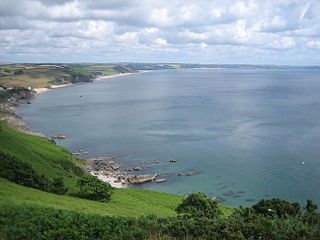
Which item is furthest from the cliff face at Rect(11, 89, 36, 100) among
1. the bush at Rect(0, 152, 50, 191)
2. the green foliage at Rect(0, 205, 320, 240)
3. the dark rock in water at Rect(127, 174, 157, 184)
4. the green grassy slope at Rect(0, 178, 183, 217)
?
the green foliage at Rect(0, 205, 320, 240)

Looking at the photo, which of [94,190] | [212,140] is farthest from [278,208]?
[212,140]

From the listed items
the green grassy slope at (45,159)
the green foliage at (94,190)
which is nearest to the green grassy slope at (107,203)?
the green foliage at (94,190)

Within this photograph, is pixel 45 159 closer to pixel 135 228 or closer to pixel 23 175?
pixel 23 175

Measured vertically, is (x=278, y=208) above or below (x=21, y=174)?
below

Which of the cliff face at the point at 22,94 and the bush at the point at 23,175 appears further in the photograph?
the cliff face at the point at 22,94

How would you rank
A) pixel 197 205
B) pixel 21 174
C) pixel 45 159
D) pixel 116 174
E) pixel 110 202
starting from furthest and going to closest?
pixel 116 174
pixel 45 159
pixel 110 202
pixel 21 174
pixel 197 205

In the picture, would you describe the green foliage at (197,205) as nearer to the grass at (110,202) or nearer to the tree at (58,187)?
the grass at (110,202)
